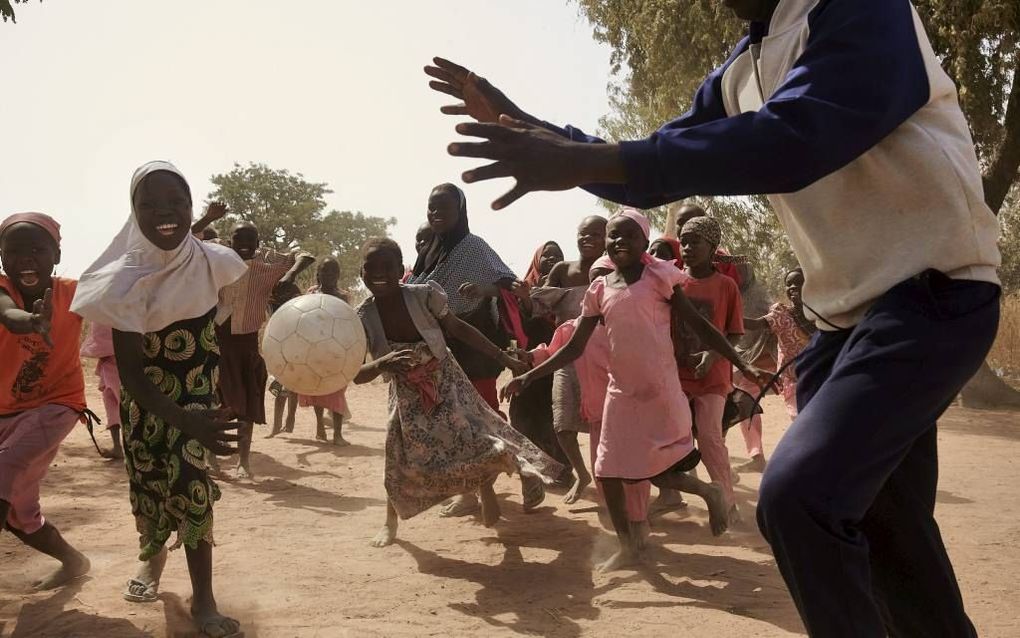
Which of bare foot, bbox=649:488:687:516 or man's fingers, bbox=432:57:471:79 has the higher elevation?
man's fingers, bbox=432:57:471:79

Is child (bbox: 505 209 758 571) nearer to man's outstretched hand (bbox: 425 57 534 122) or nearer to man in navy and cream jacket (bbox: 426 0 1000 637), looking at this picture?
man's outstretched hand (bbox: 425 57 534 122)

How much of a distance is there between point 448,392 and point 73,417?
2.01 meters

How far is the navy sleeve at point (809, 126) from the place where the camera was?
5.92 ft

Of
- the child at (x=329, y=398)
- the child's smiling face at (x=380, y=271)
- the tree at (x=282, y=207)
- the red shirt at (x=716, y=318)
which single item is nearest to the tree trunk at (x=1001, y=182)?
→ the red shirt at (x=716, y=318)

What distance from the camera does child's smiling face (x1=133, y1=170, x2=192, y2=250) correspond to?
4273mm

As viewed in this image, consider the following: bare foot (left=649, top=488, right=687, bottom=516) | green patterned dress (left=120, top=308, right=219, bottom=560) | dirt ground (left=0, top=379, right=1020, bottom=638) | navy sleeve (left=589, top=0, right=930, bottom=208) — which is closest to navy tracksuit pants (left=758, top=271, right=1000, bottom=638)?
navy sleeve (left=589, top=0, right=930, bottom=208)

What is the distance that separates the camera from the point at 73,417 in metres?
4.84

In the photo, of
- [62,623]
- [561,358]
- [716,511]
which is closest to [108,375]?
[62,623]

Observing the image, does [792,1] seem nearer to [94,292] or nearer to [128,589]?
[94,292]

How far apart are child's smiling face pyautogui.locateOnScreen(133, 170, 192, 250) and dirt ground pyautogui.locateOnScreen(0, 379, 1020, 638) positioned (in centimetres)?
174

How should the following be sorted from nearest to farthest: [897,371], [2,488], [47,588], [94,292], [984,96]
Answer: [897,371] → [94,292] → [2,488] → [47,588] → [984,96]

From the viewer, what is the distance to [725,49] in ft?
44.5

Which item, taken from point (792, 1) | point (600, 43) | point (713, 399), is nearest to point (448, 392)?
point (713, 399)

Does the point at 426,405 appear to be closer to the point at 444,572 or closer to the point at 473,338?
the point at 473,338
